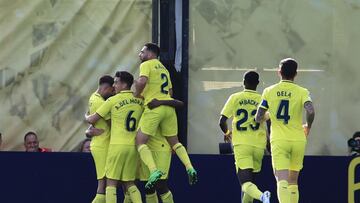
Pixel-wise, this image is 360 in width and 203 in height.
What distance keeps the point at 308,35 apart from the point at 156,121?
3667 mm

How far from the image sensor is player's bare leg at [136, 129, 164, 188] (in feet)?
42.5

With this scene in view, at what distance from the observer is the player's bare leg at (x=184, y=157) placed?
13360 millimetres

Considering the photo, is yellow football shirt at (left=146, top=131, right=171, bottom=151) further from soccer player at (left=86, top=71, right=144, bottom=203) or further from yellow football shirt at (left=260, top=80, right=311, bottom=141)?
yellow football shirt at (left=260, top=80, right=311, bottom=141)

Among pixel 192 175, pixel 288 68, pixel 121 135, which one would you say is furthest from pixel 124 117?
pixel 288 68

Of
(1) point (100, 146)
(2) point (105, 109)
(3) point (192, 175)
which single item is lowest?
(3) point (192, 175)

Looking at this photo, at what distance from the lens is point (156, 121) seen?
13.3 m

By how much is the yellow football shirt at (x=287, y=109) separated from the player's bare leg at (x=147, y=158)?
5.35 feet

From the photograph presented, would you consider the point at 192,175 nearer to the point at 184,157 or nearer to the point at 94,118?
the point at 184,157

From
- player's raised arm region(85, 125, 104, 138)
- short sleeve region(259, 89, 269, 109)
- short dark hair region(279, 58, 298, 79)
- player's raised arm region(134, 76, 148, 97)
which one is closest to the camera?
short dark hair region(279, 58, 298, 79)

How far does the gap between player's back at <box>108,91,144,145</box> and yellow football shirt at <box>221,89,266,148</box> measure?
4.13 ft

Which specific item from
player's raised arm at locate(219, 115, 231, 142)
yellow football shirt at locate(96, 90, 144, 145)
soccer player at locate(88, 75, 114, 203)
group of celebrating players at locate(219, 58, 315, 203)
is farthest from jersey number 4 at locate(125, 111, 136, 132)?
group of celebrating players at locate(219, 58, 315, 203)

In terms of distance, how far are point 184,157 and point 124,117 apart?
100 centimetres

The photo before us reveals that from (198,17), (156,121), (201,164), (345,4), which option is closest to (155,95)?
(156,121)

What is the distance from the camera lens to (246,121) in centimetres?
1353
